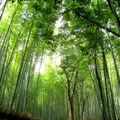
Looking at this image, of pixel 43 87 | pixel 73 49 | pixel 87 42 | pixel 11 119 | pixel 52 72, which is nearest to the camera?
pixel 11 119

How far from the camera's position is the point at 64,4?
242 inches

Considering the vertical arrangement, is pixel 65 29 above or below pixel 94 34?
above

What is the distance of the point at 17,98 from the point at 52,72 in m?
9.37

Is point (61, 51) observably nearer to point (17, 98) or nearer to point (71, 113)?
point (71, 113)

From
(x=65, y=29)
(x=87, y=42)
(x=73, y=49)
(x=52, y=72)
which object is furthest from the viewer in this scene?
(x=52, y=72)

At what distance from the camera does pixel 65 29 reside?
9641 mm

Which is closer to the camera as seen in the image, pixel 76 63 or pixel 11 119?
pixel 11 119

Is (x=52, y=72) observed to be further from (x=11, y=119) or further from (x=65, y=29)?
(x=11, y=119)

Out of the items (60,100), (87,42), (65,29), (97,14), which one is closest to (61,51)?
(65,29)

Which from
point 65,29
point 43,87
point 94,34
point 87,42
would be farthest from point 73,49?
point 43,87

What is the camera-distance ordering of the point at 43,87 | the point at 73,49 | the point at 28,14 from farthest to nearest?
the point at 43,87
the point at 73,49
the point at 28,14

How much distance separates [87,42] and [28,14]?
9.86 ft

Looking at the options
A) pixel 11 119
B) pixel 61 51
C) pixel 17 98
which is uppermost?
pixel 61 51

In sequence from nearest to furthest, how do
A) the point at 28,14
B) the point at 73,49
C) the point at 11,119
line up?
1. the point at 11,119
2. the point at 28,14
3. the point at 73,49
